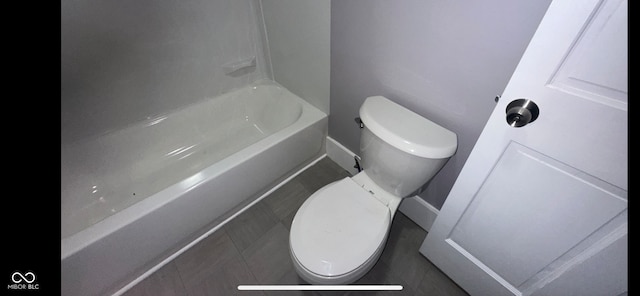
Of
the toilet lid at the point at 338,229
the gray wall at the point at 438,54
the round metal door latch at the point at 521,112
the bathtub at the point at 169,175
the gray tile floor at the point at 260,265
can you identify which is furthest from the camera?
the gray tile floor at the point at 260,265

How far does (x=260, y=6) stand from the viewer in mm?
1554

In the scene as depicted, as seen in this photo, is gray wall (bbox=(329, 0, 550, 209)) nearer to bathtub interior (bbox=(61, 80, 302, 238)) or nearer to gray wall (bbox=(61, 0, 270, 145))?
bathtub interior (bbox=(61, 80, 302, 238))

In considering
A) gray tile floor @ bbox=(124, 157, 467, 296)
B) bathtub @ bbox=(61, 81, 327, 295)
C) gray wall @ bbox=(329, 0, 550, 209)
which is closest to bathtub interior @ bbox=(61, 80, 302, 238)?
bathtub @ bbox=(61, 81, 327, 295)

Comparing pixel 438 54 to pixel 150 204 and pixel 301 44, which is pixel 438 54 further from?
pixel 150 204

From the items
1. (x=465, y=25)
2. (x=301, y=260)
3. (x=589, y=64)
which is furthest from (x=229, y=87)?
(x=589, y=64)

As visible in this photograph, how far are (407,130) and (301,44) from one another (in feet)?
2.79

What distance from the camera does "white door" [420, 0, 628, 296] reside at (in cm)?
47

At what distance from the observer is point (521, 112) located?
0.60 metres

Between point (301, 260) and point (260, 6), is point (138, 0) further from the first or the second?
point (301, 260)

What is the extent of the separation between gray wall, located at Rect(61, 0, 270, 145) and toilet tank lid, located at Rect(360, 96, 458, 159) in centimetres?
111

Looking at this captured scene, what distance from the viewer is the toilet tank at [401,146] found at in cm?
86

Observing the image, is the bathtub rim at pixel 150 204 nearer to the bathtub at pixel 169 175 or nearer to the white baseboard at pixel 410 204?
the bathtub at pixel 169 175
